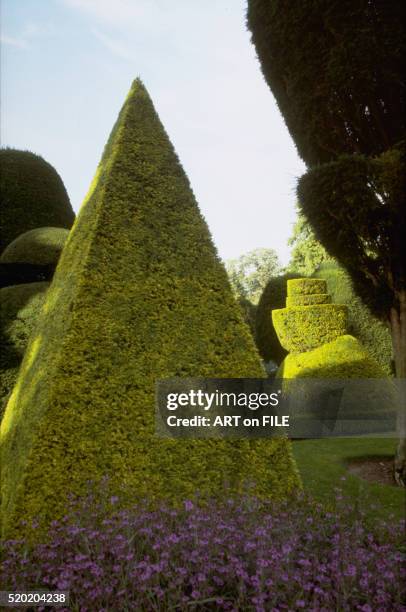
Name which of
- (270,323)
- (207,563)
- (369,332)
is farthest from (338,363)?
→ (207,563)

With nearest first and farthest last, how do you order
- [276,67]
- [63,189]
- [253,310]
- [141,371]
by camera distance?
[141,371], [276,67], [63,189], [253,310]

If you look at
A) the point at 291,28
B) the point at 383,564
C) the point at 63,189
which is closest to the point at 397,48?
the point at 291,28

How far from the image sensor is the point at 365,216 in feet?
22.9

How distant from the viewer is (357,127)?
7.80 metres

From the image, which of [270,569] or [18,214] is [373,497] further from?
[18,214]

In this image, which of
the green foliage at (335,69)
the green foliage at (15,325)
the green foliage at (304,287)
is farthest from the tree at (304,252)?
the green foliage at (15,325)

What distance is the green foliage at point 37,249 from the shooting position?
8.96 m

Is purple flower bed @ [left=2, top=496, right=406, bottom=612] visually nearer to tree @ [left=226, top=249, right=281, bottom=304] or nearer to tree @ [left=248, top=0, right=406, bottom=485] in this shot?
tree @ [left=248, top=0, right=406, bottom=485]

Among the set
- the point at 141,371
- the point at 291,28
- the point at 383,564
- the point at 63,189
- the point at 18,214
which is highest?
the point at 291,28

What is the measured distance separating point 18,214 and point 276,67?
6.22m

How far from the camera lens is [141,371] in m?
4.26

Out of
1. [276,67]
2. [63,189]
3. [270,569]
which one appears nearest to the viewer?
[270,569]

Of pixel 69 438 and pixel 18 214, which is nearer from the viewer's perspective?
pixel 69 438

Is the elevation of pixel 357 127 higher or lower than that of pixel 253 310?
higher
